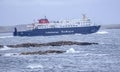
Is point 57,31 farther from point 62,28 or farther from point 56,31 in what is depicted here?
point 62,28

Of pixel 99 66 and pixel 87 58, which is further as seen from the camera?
pixel 87 58

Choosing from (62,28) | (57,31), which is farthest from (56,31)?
(62,28)

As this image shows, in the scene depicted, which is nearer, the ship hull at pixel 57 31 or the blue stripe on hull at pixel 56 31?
the ship hull at pixel 57 31

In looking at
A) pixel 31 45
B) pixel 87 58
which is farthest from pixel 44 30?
pixel 87 58

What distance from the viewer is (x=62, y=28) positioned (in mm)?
156000

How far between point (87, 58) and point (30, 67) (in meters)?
11.3

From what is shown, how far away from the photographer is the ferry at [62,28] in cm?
15500

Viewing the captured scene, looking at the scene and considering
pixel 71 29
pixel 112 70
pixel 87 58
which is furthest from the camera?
pixel 71 29

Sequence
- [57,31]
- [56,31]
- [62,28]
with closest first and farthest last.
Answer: [62,28], [56,31], [57,31]

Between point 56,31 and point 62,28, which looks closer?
point 62,28

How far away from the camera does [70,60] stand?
57.4 meters

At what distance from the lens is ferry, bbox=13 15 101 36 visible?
509 ft

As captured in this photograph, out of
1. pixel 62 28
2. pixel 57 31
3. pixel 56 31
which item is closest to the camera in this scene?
pixel 62 28

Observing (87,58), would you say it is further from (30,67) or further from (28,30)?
(28,30)
